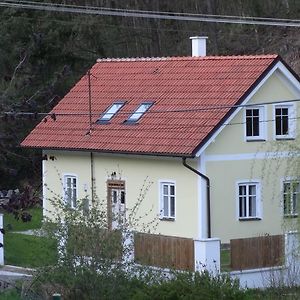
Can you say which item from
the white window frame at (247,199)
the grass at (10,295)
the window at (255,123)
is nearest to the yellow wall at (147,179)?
the white window frame at (247,199)

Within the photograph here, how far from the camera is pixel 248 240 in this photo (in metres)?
26.8

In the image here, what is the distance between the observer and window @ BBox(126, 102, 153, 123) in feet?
107

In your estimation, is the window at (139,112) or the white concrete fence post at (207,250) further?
the window at (139,112)

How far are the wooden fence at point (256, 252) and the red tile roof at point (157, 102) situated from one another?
352 cm

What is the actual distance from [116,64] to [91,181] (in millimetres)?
4683

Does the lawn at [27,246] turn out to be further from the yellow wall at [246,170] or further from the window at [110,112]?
the yellow wall at [246,170]

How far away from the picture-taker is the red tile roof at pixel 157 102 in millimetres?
30406

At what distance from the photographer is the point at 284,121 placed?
1272 inches

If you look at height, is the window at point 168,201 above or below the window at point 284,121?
below

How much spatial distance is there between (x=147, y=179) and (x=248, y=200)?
2.84 meters

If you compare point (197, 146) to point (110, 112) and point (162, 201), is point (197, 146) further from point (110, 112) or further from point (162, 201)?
point (110, 112)

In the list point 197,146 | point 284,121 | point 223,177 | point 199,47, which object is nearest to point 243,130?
point 223,177

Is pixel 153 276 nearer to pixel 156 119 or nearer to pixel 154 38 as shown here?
pixel 156 119

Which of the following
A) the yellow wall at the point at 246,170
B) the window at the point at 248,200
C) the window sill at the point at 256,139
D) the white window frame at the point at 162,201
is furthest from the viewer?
the window sill at the point at 256,139
